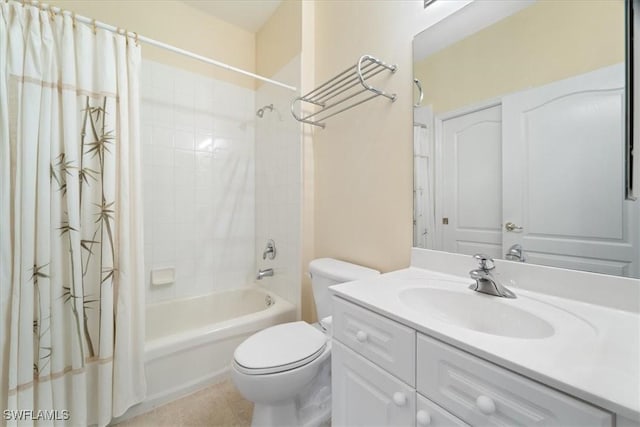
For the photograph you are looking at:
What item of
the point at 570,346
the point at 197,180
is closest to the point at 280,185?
the point at 197,180

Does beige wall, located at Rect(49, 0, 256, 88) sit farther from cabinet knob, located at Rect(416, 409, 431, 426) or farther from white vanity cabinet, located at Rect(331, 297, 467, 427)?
cabinet knob, located at Rect(416, 409, 431, 426)

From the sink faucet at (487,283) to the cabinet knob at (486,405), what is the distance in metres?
0.39

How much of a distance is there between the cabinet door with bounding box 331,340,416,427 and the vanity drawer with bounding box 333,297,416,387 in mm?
27

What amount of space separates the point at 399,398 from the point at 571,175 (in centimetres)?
82

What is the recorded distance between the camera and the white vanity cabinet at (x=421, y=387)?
451mm

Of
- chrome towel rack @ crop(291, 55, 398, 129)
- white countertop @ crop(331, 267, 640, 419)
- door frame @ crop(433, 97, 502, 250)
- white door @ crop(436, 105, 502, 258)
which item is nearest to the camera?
white countertop @ crop(331, 267, 640, 419)

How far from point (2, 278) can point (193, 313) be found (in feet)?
3.61

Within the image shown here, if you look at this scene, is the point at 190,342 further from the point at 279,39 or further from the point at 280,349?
the point at 279,39

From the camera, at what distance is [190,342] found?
1400mm

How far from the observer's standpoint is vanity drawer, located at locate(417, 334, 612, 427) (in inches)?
16.6

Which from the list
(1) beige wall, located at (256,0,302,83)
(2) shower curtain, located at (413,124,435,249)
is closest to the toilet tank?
(2) shower curtain, located at (413,124,435,249)

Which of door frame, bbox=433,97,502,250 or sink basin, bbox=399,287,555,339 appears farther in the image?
door frame, bbox=433,97,502,250

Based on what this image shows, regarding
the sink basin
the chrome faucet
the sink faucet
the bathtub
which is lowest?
the bathtub

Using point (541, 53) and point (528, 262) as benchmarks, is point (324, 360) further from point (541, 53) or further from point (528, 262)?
point (541, 53)
